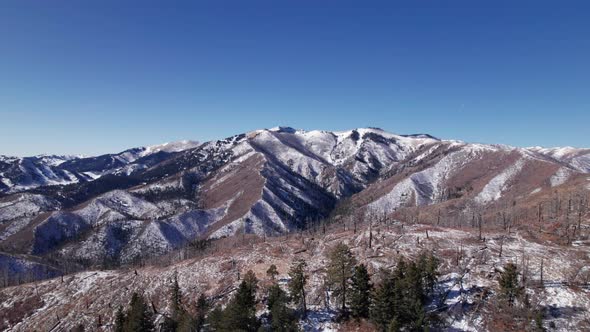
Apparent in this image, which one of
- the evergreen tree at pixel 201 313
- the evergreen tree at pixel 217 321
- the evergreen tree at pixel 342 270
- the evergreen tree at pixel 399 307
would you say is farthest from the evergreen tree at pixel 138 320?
the evergreen tree at pixel 399 307

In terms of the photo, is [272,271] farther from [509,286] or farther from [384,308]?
[509,286]

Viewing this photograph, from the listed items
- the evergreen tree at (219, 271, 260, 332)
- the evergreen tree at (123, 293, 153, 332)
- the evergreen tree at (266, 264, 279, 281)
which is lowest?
the evergreen tree at (123, 293, 153, 332)

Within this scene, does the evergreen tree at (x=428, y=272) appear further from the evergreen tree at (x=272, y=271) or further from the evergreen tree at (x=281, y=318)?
the evergreen tree at (x=272, y=271)

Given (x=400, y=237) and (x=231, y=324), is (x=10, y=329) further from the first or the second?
(x=400, y=237)

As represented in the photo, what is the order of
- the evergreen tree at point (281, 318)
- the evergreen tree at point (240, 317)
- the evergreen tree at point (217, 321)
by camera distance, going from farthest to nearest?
the evergreen tree at point (217, 321)
the evergreen tree at point (240, 317)
the evergreen tree at point (281, 318)

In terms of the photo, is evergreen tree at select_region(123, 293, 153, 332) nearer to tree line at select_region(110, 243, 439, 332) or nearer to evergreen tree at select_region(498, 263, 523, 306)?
tree line at select_region(110, 243, 439, 332)

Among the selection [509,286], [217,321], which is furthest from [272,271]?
[509,286]

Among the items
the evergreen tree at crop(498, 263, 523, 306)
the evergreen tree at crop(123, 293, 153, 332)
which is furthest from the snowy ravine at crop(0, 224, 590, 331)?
the evergreen tree at crop(123, 293, 153, 332)

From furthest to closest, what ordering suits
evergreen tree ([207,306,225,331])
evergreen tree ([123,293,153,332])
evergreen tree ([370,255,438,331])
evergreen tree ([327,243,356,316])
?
evergreen tree ([327,243,356,316]) < evergreen tree ([123,293,153,332]) < evergreen tree ([207,306,225,331]) < evergreen tree ([370,255,438,331])
